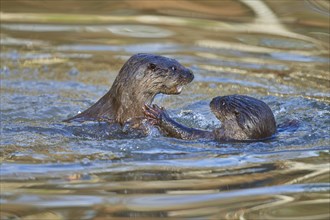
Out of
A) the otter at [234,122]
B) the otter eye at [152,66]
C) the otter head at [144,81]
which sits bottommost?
the otter at [234,122]

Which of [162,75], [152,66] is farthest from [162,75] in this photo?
[152,66]

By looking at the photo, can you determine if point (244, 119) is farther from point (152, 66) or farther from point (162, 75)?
point (152, 66)

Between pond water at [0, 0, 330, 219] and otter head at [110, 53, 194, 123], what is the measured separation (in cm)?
24

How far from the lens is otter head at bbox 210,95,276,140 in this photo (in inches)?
256

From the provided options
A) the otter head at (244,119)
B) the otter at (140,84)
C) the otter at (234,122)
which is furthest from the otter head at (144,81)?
the otter head at (244,119)

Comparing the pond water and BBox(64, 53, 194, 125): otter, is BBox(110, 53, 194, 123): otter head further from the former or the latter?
the pond water

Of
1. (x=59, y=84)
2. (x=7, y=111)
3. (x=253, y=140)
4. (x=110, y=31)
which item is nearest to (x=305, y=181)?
(x=253, y=140)

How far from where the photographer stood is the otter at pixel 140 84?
682cm

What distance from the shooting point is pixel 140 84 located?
6.88 metres

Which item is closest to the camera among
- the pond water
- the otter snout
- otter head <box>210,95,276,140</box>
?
the pond water

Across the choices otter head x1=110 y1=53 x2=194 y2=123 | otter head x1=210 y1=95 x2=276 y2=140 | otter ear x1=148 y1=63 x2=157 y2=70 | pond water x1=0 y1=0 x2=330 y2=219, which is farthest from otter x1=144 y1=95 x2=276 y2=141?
otter ear x1=148 y1=63 x2=157 y2=70

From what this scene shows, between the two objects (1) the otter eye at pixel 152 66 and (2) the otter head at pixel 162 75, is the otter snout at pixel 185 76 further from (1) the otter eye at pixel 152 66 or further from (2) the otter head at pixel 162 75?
(1) the otter eye at pixel 152 66

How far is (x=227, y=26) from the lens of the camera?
10445mm

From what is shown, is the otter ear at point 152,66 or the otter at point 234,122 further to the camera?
the otter ear at point 152,66
